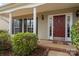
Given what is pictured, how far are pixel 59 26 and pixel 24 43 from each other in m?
4.94

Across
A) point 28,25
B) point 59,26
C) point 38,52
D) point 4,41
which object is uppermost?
point 28,25

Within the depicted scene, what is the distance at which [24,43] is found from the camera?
1014cm

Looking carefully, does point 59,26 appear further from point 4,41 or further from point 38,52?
point 4,41

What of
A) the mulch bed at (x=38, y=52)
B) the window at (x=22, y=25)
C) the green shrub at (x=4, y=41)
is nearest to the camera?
the mulch bed at (x=38, y=52)

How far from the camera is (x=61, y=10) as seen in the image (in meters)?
14.1

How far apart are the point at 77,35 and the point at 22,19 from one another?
8.41 meters

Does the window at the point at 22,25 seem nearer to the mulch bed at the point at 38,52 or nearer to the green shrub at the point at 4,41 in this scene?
the green shrub at the point at 4,41

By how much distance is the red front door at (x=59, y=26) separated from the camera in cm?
1418

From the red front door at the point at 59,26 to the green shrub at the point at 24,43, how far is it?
4.24 meters

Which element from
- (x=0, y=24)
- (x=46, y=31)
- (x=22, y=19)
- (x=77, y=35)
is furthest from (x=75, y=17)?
(x=0, y=24)

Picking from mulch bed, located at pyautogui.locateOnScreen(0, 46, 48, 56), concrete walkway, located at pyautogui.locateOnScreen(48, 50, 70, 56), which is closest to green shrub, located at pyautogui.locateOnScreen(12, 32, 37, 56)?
mulch bed, located at pyautogui.locateOnScreen(0, 46, 48, 56)

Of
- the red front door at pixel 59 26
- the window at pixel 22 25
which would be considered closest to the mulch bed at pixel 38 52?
the red front door at pixel 59 26

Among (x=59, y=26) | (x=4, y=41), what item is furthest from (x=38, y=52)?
(x=59, y=26)

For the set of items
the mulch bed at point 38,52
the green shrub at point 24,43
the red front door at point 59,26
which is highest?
the red front door at point 59,26
